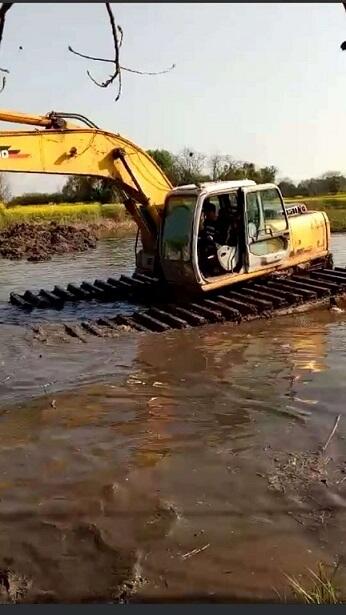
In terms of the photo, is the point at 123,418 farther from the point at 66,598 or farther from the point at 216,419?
the point at 66,598

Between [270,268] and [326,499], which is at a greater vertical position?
[270,268]

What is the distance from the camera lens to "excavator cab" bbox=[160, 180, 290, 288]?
11.0m

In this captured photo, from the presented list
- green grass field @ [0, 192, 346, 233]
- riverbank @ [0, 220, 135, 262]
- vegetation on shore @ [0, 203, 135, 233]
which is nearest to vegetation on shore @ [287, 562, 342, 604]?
riverbank @ [0, 220, 135, 262]

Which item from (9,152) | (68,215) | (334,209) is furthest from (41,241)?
(334,209)

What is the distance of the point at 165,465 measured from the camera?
5.50 meters

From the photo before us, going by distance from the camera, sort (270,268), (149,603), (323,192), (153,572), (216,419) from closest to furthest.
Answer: (149,603), (153,572), (216,419), (270,268), (323,192)

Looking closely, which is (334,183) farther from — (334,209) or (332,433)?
(332,433)

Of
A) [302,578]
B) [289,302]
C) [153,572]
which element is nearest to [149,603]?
[153,572]

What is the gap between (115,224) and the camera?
34906 mm

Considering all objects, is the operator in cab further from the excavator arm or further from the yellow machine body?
the excavator arm

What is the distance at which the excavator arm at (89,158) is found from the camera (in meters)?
10.0

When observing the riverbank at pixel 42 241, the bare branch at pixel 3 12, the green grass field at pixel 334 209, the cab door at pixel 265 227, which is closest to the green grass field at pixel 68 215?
the riverbank at pixel 42 241

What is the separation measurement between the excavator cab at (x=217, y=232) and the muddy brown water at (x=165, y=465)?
1725mm

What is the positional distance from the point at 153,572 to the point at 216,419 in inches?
103
